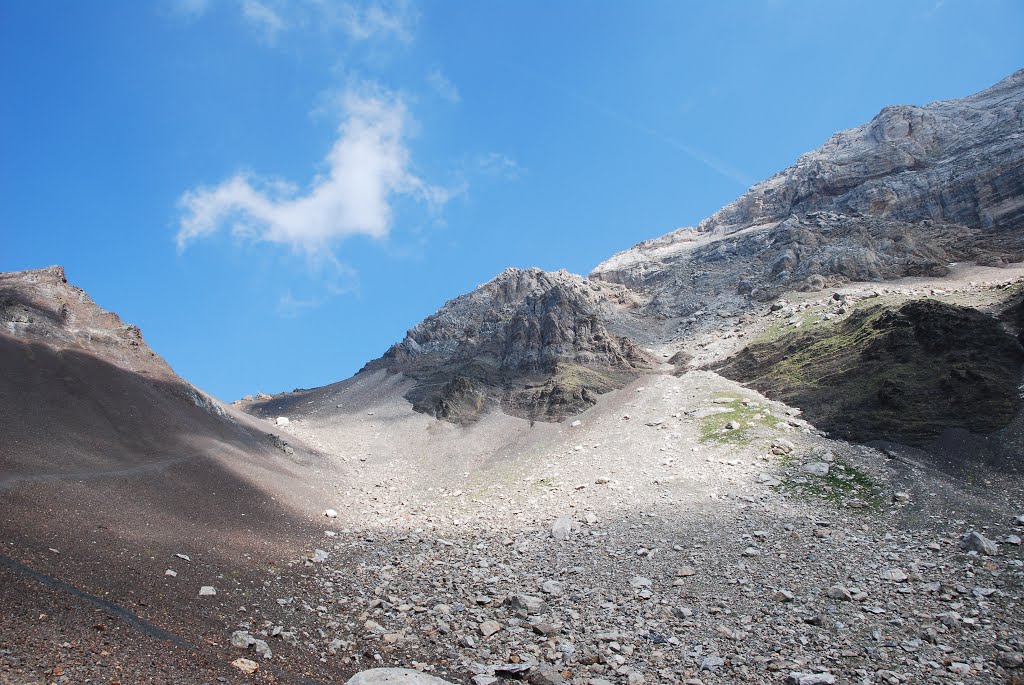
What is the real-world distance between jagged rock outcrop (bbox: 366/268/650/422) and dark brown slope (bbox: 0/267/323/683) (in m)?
19.8

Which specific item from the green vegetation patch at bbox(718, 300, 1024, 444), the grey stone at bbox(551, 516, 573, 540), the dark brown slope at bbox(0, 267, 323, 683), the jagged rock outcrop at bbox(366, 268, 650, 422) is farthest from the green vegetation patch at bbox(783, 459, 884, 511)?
the jagged rock outcrop at bbox(366, 268, 650, 422)

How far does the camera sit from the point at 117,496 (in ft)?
73.4

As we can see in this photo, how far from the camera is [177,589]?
56.3 ft

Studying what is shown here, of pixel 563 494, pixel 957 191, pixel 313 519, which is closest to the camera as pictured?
pixel 313 519

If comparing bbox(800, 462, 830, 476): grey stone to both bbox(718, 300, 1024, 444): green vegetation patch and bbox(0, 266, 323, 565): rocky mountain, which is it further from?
bbox(0, 266, 323, 565): rocky mountain

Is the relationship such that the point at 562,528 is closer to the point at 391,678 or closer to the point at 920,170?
the point at 391,678

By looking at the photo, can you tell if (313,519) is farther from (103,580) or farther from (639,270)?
(639,270)

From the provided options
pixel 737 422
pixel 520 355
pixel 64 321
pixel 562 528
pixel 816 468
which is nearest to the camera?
pixel 562 528

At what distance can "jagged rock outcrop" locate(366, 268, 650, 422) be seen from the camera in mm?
55062

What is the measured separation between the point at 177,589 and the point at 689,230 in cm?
12305

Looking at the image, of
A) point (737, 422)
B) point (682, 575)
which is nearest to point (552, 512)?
point (682, 575)

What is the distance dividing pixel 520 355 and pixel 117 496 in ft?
155

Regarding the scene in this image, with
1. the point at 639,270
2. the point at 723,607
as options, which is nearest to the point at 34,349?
the point at 723,607

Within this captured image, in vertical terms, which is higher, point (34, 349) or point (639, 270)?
point (639, 270)
